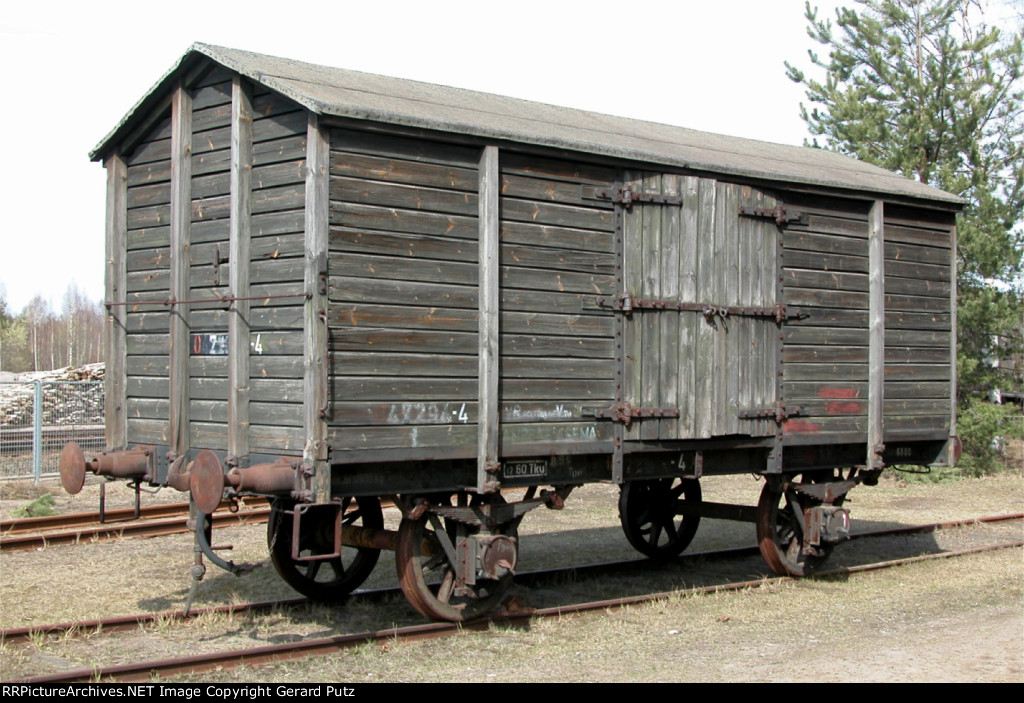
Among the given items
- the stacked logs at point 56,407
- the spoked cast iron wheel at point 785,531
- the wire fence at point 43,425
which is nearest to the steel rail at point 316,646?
the spoked cast iron wheel at point 785,531

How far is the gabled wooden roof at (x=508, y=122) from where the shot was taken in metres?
7.59

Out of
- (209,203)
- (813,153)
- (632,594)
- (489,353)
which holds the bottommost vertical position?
(632,594)

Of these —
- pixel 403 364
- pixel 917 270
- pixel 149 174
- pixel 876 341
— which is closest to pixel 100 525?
pixel 149 174

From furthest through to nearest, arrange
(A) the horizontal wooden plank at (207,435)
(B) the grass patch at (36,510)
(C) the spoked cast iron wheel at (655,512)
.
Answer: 1. (B) the grass patch at (36,510)
2. (C) the spoked cast iron wheel at (655,512)
3. (A) the horizontal wooden plank at (207,435)

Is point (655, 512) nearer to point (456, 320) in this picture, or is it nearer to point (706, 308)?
point (706, 308)

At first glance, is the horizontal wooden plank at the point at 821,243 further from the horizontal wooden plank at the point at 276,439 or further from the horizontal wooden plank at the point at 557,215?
the horizontal wooden plank at the point at 276,439

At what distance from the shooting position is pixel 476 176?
809 cm

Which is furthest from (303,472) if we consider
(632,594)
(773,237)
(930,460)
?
(930,460)

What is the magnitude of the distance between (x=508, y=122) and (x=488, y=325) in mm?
1778

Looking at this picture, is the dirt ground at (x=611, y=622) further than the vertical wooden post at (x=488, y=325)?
No

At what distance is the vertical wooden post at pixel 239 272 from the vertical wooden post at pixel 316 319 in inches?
28.5

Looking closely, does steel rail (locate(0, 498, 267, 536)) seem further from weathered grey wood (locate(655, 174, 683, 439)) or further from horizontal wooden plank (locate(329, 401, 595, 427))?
weathered grey wood (locate(655, 174, 683, 439))

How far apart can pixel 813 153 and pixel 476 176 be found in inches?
248

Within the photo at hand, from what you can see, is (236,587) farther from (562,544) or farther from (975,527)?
(975,527)
